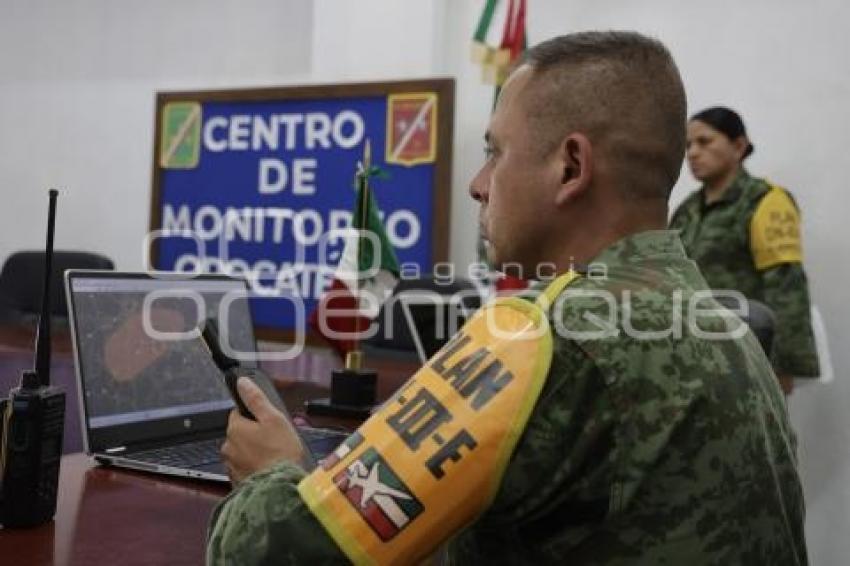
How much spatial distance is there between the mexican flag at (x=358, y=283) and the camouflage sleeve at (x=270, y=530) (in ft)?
3.51

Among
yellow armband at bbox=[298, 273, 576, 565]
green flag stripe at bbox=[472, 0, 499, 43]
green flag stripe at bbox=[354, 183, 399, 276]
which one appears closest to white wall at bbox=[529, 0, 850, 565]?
green flag stripe at bbox=[472, 0, 499, 43]

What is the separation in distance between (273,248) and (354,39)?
1.00 meters

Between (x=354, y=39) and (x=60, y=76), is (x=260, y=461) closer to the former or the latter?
(x=354, y=39)

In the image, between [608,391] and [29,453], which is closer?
[608,391]

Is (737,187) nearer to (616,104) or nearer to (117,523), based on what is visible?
(616,104)

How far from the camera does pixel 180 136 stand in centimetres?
411

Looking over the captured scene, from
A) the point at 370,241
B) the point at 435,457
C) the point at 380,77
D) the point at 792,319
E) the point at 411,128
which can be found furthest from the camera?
the point at 380,77

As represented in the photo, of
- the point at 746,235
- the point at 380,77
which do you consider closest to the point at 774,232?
the point at 746,235

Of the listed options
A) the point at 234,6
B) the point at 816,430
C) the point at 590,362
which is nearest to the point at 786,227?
the point at 816,430

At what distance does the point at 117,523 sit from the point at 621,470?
54cm

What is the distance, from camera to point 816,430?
316 centimetres

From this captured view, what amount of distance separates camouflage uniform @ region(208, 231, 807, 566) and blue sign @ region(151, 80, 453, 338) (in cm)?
281

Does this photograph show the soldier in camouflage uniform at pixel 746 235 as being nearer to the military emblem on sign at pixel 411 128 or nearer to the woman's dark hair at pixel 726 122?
the woman's dark hair at pixel 726 122

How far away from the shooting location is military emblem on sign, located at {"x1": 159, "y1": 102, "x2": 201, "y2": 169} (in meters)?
4.08
